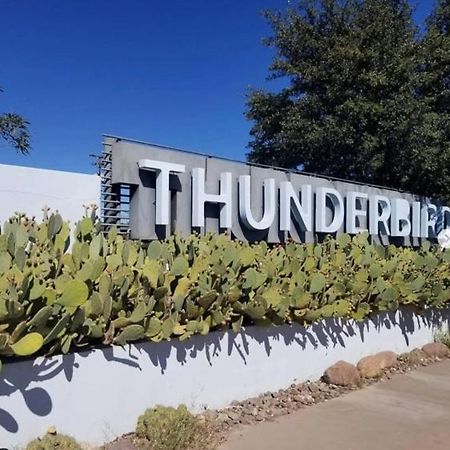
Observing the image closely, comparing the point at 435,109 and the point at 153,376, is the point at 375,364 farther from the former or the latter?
the point at 435,109

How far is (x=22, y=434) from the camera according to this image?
13.2 ft

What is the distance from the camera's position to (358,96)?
38.0 feet

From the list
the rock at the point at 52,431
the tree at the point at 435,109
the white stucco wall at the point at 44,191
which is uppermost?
the tree at the point at 435,109

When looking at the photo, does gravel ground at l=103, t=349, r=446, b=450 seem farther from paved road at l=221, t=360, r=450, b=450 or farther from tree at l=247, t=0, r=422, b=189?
tree at l=247, t=0, r=422, b=189

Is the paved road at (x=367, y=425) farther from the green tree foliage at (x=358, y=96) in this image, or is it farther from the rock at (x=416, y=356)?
the green tree foliage at (x=358, y=96)

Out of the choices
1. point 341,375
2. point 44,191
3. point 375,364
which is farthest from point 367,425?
point 44,191

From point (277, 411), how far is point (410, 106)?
25.9 feet

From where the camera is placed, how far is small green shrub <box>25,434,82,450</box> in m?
3.88

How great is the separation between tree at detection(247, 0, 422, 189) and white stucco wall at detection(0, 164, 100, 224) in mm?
6473

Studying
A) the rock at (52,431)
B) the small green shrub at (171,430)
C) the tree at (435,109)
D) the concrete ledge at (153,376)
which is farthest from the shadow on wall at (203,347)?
the tree at (435,109)

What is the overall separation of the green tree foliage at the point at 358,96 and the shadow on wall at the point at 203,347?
4102 mm

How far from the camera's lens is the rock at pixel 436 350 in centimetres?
869

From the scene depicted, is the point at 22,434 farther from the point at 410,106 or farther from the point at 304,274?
the point at 410,106

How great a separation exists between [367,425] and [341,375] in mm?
1365
